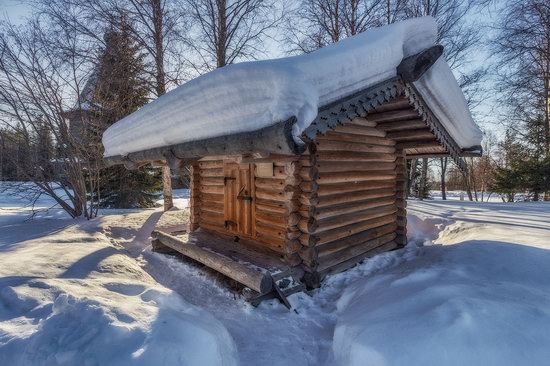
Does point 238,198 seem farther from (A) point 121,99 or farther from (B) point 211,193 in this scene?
(A) point 121,99

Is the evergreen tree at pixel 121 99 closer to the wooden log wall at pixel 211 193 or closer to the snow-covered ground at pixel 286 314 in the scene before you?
the wooden log wall at pixel 211 193

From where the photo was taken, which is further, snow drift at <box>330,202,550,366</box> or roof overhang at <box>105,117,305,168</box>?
roof overhang at <box>105,117,305,168</box>

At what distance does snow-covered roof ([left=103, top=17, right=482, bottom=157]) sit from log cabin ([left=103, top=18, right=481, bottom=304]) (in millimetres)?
18

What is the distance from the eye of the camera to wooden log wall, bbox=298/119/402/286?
506cm

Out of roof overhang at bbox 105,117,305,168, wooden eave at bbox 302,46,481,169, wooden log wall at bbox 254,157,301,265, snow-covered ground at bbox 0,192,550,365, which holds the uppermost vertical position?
wooden eave at bbox 302,46,481,169

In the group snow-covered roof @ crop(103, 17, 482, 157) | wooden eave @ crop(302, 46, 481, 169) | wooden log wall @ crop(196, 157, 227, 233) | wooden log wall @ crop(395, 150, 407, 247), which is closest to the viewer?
snow-covered roof @ crop(103, 17, 482, 157)

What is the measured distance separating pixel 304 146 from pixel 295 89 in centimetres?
76

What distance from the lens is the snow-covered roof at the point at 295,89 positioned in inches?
139

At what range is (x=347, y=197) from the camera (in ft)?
19.6

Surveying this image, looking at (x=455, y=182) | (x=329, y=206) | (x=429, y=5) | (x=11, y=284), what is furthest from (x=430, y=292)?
(x=455, y=182)

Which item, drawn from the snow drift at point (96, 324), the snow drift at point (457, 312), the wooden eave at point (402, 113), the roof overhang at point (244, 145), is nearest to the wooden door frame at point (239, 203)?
the roof overhang at point (244, 145)

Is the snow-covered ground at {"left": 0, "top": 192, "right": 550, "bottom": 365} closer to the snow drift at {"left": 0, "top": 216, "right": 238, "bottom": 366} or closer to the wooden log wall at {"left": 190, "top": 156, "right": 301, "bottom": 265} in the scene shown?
the snow drift at {"left": 0, "top": 216, "right": 238, "bottom": 366}

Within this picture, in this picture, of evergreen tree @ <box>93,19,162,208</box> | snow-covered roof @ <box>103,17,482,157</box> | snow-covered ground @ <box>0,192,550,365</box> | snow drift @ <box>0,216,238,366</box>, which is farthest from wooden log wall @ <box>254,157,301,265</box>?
evergreen tree @ <box>93,19,162,208</box>

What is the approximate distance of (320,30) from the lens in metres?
14.6
